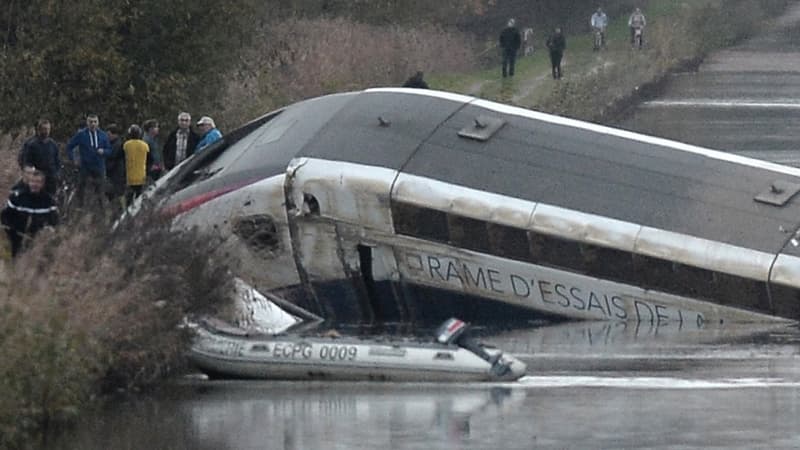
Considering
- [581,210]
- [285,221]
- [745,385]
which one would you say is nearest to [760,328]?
[581,210]

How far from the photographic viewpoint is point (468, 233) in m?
20.5

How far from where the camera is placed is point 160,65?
31.1 metres

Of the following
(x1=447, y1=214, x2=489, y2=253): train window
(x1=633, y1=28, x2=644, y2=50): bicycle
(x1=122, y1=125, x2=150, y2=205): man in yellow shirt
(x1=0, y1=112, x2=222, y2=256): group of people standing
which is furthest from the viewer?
(x1=633, y1=28, x2=644, y2=50): bicycle

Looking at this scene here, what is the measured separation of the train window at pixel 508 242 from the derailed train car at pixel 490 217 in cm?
2

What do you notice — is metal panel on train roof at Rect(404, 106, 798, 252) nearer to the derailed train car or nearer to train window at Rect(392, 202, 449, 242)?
the derailed train car

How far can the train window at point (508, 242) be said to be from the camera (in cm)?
2028

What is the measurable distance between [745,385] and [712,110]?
30059mm

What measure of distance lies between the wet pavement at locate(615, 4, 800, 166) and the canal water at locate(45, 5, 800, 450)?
17.3m

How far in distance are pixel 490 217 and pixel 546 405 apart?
5588 millimetres

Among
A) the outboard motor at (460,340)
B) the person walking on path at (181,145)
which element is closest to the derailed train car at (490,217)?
the person walking on path at (181,145)

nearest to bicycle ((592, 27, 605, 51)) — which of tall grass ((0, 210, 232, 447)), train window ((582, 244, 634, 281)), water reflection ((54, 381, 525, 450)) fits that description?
train window ((582, 244, 634, 281))

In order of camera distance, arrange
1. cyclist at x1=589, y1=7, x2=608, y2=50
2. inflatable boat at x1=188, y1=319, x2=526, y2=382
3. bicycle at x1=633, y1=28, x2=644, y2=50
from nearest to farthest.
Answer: inflatable boat at x1=188, y1=319, x2=526, y2=382
bicycle at x1=633, y1=28, x2=644, y2=50
cyclist at x1=589, y1=7, x2=608, y2=50

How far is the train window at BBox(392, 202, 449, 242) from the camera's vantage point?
20.6m

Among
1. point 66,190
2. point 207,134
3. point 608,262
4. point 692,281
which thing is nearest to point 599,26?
point 207,134
